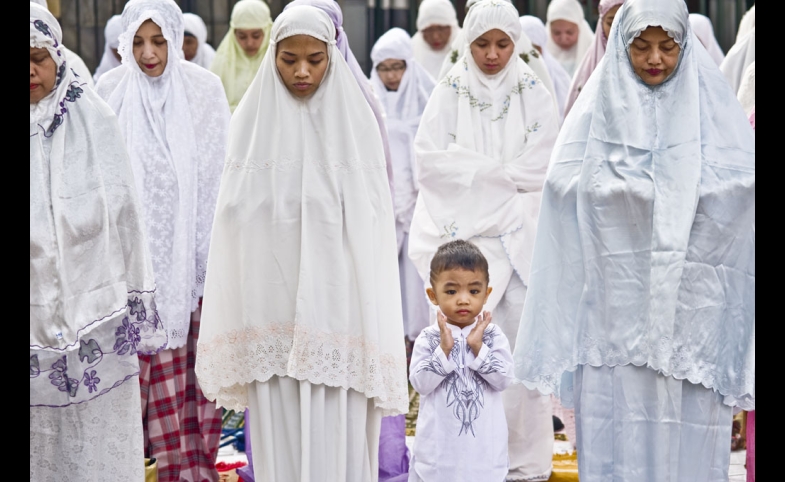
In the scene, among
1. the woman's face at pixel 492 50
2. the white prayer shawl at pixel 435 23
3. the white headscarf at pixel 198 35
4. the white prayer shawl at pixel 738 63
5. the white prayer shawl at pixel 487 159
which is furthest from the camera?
the white prayer shawl at pixel 435 23

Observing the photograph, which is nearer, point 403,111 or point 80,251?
point 80,251

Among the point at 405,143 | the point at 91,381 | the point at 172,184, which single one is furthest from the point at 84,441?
the point at 405,143

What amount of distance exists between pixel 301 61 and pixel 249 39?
13.1 ft

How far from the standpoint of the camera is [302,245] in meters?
4.93

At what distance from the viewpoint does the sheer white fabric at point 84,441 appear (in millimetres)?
4707

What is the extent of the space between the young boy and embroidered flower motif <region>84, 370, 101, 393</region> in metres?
1.12

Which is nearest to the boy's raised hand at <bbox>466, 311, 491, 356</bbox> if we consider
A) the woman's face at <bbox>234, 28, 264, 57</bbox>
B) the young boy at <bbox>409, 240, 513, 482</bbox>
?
the young boy at <bbox>409, 240, 513, 482</bbox>

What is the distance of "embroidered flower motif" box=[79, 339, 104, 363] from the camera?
467 cm

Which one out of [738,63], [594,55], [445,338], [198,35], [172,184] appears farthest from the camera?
[198,35]

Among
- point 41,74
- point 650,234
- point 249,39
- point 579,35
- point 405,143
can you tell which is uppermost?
point 579,35

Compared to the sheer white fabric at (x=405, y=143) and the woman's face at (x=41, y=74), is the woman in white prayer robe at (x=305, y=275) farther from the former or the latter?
the sheer white fabric at (x=405, y=143)

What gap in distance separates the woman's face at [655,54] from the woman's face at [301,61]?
1.16 m

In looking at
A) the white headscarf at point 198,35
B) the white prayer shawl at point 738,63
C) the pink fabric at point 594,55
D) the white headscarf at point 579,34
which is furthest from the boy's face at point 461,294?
the white headscarf at point 579,34

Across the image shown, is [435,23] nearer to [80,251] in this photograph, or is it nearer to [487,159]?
[487,159]
